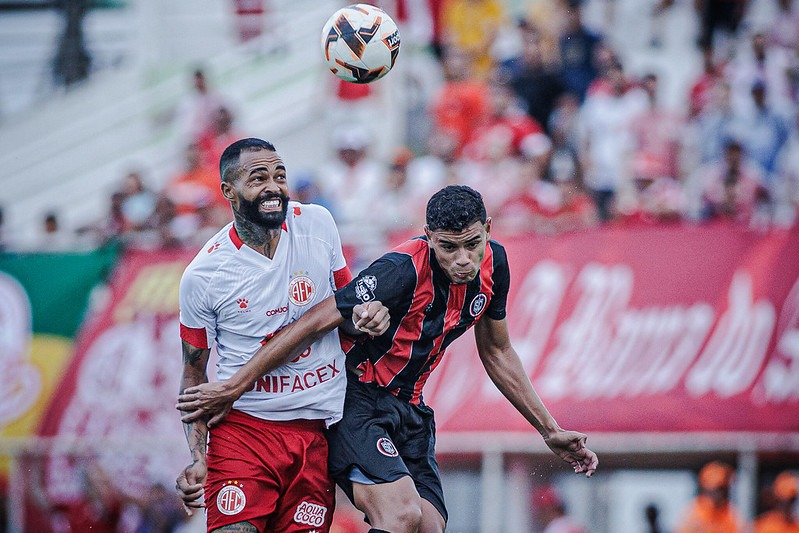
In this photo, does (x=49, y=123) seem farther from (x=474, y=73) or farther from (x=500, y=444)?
(x=500, y=444)

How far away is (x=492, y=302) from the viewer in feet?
24.8

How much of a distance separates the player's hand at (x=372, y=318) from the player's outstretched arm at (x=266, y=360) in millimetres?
252

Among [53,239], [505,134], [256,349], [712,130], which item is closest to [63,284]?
[53,239]

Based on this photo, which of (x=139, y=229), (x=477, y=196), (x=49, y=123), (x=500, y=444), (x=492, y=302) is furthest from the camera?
(x=49, y=123)

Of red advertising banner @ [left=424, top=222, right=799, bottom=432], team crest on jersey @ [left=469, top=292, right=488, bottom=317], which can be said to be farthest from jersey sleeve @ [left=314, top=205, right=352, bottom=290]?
red advertising banner @ [left=424, top=222, right=799, bottom=432]

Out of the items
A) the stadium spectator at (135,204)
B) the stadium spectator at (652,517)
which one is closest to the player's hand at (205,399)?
the stadium spectator at (652,517)

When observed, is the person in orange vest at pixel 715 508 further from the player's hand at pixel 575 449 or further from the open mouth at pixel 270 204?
the open mouth at pixel 270 204

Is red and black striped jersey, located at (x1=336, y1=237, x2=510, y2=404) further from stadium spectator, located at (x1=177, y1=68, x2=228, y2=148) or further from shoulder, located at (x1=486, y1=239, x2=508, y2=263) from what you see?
stadium spectator, located at (x1=177, y1=68, x2=228, y2=148)

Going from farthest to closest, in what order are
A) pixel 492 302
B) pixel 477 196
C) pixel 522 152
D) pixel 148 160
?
pixel 148 160
pixel 522 152
pixel 492 302
pixel 477 196

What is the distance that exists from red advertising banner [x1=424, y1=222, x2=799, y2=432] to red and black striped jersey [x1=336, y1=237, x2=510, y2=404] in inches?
204

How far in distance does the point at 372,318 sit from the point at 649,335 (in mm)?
6354

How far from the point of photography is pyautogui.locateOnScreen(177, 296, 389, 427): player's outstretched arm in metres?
7.11

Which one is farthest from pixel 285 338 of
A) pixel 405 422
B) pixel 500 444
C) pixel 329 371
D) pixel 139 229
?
pixel 139 229

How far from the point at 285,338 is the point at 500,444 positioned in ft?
→ 19.4
